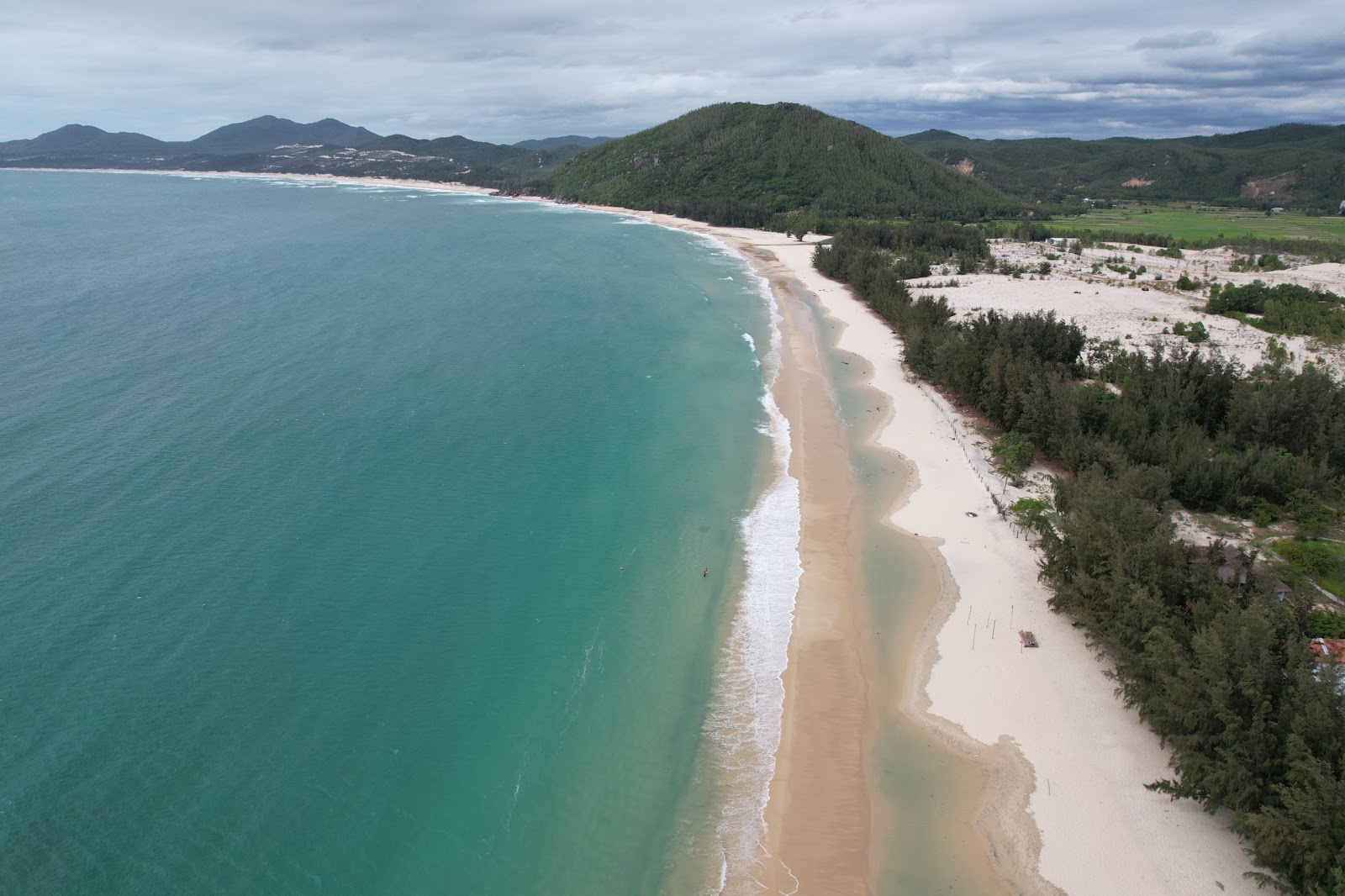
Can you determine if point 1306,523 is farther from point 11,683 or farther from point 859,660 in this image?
point 11,683

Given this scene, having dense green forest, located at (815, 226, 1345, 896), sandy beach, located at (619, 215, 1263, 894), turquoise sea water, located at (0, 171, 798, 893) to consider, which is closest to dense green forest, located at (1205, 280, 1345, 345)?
dense green forest, located at (815, 226, 1345, 896)

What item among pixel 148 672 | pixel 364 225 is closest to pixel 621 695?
pixel 148 672

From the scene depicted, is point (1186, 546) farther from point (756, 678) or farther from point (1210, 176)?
point (1210, 176)

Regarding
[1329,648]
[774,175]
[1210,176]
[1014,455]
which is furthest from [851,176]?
[1329,648]

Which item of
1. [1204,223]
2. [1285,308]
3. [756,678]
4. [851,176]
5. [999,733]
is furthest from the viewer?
[851,176]

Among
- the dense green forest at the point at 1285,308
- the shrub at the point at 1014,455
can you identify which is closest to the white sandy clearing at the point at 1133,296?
the dense green forest at the point at 1285,308

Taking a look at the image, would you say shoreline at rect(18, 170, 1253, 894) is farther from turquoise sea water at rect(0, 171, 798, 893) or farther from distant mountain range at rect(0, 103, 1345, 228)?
distant mountain range at rect(0, 103, 1345, 228)

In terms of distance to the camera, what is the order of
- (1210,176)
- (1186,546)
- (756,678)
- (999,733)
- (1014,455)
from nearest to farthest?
(999,733) < (756,678) < (1186,546) < (1014,455) < (1210,176)
